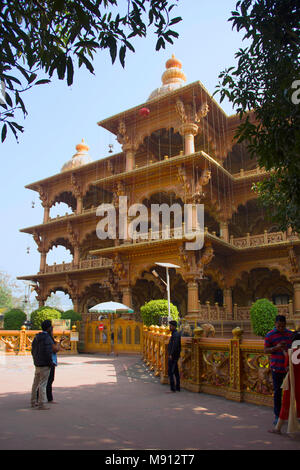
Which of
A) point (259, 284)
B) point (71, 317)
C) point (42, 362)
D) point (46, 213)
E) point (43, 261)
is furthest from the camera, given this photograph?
point (46, 213)

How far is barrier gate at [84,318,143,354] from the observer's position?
1766cm

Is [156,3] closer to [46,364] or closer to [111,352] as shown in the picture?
[46,364]

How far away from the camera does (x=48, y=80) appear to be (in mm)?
4059

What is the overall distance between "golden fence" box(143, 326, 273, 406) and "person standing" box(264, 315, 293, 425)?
4.41ft

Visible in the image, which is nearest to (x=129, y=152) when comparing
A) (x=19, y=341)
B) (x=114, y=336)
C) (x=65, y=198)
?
(x=114, y=336)

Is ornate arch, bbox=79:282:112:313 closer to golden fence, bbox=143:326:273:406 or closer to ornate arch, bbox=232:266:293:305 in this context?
ornate arch, bbox=232:266:293:305

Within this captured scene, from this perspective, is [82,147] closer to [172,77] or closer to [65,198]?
[65,198]

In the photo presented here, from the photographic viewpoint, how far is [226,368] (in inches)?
290

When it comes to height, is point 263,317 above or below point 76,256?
below

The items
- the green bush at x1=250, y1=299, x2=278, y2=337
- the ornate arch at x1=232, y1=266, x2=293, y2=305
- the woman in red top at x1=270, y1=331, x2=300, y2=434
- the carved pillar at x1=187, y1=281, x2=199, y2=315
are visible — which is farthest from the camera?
the ornate arch at x1=232, y1=266, x2=293, y2=305

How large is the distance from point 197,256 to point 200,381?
962cm

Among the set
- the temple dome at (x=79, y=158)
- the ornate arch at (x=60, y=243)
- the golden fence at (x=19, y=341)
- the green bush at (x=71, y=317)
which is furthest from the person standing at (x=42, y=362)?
the temple dome at (x=79, y=158)

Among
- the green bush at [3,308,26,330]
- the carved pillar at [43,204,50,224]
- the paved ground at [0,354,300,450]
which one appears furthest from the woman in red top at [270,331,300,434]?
the carved pillar at [43,204,50,224]

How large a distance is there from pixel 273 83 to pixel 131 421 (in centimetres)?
510
